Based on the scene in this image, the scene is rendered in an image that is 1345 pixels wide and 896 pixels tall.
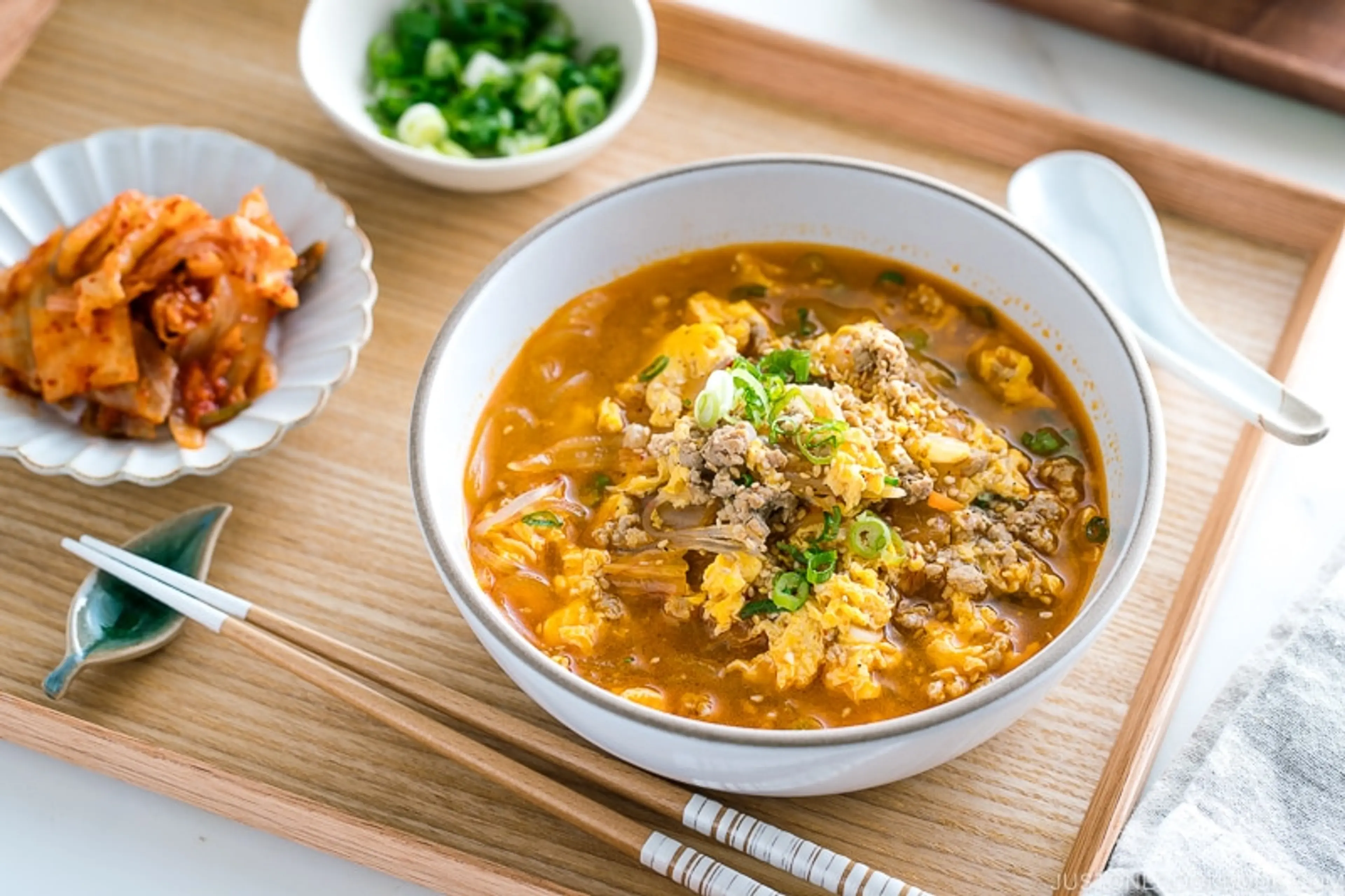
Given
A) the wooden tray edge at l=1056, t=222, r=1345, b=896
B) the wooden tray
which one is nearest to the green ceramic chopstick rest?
the wooden tray edge at l=1056, t=222, r=1345, b=896

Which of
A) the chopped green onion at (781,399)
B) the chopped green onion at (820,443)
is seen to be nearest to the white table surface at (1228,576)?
the chopped green onion at (820,443)

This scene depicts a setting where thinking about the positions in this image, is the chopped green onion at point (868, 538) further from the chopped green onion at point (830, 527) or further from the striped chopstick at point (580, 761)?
the striped chopstick at point (580, 761)

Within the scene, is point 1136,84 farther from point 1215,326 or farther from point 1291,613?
point 1291,613

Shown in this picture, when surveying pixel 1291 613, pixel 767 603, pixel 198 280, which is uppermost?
pixel 1291 613

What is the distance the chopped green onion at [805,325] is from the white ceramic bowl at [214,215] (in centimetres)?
106

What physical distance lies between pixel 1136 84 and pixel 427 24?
2.22 metres

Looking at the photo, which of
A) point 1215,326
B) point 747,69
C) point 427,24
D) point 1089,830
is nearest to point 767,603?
point 1089,830

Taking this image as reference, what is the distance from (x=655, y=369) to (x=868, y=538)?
0.67 m

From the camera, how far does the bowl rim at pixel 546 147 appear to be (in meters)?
3.59

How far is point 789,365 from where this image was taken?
9.81 feet

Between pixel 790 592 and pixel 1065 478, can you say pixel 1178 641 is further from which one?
pixel 790 592

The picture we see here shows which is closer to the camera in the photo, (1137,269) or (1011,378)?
(1011,378)

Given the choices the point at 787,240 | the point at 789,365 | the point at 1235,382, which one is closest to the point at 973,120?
the point at 787,240

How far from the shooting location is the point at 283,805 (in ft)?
8.90
